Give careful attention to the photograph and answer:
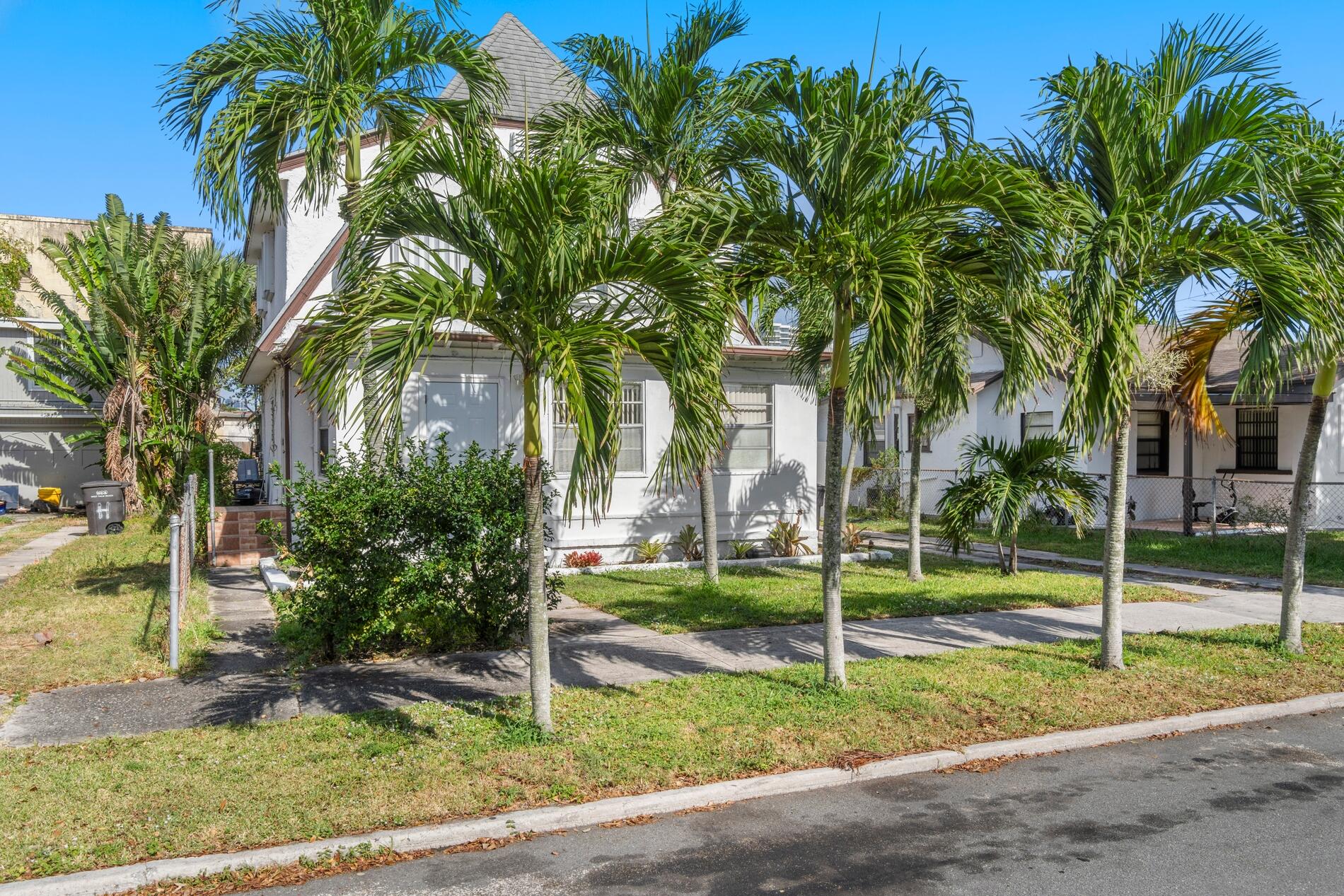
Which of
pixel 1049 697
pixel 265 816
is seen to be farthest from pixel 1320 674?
pixel 265 816

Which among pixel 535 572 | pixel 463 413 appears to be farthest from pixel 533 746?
pixel 463 413

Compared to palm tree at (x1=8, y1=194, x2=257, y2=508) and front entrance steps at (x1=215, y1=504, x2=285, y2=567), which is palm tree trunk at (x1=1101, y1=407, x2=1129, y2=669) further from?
palm tree at (x1=8, y1=194, x2=257, y2=508)

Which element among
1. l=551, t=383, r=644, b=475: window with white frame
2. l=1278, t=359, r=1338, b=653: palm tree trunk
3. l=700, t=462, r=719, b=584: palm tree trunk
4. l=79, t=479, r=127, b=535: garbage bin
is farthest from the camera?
l=79, t=479, r=127, b=535: garbage bin

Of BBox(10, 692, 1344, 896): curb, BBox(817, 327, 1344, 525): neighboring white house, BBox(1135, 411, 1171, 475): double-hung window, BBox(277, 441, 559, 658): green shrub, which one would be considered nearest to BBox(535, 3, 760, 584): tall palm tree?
BBox(277, 441, 559, 658): green shrub

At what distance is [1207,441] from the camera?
2266 cm

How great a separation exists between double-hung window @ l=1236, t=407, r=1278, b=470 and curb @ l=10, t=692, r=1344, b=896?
16.8 meters

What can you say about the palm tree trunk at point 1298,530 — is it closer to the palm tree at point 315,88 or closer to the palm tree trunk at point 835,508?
the palm tree trunk at point 835,508

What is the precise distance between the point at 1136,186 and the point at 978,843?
5.54 meters

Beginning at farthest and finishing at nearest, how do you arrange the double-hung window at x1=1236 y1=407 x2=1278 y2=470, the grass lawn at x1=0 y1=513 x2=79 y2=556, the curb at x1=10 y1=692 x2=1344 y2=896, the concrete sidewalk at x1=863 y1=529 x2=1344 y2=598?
the double-hung window at x1=1236 y1=407 x2=1278 y2=470 → the grass lawn at x1=0 y1=513 x2=79 y2=556 → the concrete sidewalk at x1=863 y1=529 x2=1344 y2=598 → the curb at x1=10 y1=692 x2=1344 y2=896

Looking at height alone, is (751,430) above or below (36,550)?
above

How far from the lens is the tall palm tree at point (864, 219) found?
6.69 metres

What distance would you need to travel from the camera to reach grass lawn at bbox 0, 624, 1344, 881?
5168 mm

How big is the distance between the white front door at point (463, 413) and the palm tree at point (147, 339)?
11.5 m

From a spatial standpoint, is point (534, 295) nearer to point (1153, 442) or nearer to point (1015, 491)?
point (1015, 491)
